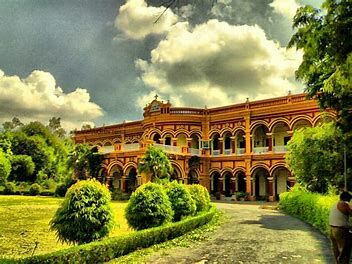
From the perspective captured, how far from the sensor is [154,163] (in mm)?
28672

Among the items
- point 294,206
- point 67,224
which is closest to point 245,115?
point 294,206

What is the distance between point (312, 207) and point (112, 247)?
31.8ft

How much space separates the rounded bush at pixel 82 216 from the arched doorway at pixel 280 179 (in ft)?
82.5

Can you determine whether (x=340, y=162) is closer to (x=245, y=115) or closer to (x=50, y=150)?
(x=245, y=115)

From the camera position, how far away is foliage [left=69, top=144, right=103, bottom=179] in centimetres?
3469

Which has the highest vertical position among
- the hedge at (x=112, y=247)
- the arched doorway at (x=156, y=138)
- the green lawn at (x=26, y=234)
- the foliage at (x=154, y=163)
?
the arched doorway at (x=156, y=138)

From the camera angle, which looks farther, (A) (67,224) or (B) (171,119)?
(B) (171,119)

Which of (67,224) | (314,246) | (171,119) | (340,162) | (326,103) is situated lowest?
(314,246)

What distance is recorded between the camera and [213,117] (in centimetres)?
3638

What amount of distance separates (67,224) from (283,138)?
1063 inches

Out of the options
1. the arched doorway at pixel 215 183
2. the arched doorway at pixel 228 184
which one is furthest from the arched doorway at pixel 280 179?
the arched doorway at pixel 215 183

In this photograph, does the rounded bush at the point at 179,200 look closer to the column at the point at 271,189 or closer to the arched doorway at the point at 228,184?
the column at the point at 271,189

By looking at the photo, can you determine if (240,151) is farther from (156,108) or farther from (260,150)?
(156,108)

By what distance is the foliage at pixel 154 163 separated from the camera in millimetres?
28594
